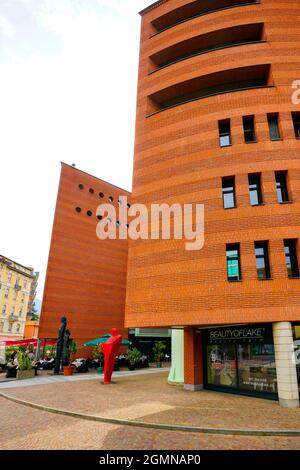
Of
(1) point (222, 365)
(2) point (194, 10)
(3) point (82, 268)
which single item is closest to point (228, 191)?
(1) point (222, 365)

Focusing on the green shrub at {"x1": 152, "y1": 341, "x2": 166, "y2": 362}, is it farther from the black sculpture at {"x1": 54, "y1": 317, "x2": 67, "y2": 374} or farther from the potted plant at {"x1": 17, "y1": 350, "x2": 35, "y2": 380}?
the potted plant at {"x1": 17, "y1": 350, "x2": 35, "y2": 380}

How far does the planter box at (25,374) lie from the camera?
19766 millimetres

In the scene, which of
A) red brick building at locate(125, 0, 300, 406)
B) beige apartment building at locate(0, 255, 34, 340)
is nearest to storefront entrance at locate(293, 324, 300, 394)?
red brick building at locate(125, 0, 300, 406)

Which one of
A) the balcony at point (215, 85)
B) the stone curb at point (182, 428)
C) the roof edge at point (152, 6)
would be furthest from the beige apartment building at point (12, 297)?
the stone curb at point (182, 428)

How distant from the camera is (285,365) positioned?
1233cm

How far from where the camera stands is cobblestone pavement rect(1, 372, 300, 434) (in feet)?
29.8

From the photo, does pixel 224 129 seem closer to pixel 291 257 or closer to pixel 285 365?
pixel 291 257

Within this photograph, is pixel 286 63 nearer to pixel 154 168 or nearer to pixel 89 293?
pixel 154 168

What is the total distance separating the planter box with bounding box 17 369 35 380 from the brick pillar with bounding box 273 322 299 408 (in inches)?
638

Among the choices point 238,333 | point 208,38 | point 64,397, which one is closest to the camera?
point 64,397

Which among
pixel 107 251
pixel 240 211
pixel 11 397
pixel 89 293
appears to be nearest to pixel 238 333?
pixel 240 211

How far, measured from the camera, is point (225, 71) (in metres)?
17.8

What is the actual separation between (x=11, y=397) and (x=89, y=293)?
20716mm

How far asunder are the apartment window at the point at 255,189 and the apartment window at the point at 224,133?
2647 millimetres
